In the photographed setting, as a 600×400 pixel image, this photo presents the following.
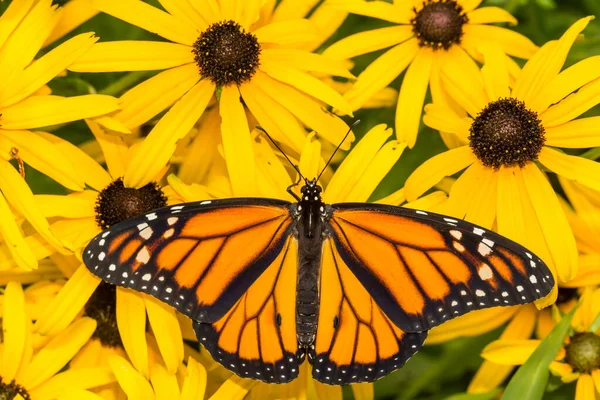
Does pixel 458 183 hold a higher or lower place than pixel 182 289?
higher

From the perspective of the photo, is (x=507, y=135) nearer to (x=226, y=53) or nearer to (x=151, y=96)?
(x=226, y=53)

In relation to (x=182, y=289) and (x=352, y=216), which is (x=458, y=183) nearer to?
(x=352, y=216)

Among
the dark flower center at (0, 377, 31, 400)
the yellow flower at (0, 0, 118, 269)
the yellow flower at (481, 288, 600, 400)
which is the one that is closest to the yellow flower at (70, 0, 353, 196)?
the yellow flower at (0, 0, 118, 269)

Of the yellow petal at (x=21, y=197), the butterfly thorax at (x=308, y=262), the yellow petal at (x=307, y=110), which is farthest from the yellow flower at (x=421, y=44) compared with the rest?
the yellow petal at (x=21, y=197)

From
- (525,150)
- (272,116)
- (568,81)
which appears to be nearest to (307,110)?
(272,116)

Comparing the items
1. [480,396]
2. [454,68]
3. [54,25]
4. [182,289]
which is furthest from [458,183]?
[54,25]

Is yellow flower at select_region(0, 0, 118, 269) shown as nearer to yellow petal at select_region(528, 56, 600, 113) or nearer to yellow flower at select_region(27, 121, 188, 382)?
yellow flower at select_region(27, 121, 188, 382)
